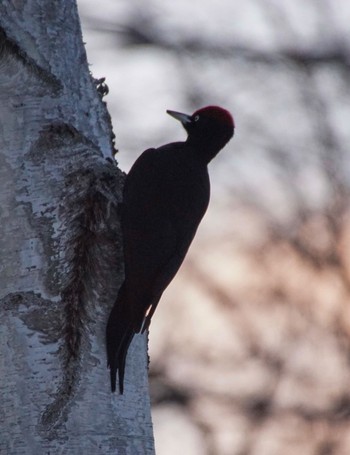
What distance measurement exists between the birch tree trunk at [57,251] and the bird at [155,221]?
1.6 inches

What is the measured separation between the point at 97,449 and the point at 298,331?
3.47m

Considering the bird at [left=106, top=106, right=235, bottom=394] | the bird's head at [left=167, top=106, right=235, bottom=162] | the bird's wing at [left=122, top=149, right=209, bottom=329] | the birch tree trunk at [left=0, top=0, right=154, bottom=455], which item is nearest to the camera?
the birch tree trunk at [left=0, top=0, right=154, bottom=455]

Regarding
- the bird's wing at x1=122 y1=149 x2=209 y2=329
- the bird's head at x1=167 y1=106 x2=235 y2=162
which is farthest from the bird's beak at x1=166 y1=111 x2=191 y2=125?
the bird's wing at x1=122 y1=149 x2=209 y2=329

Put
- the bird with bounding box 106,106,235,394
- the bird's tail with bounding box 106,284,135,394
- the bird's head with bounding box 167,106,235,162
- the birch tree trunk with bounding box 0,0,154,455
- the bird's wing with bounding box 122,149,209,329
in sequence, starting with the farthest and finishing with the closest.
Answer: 1. the bird's head with bounding box 167,106,235,162
2. the bird's wing with bounding box 122,149,209,329
3. the bird with bounding box 106,106,235,394
4. the bird's tail with bounding box 106,284,135,394
5. the birch tree trunk with bounding box 0,0,154,455

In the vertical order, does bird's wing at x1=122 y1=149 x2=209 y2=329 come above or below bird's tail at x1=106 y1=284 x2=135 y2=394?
above

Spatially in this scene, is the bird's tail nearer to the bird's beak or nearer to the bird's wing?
the bird's wing

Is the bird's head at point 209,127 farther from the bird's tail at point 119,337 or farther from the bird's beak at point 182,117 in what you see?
the bird's tail at point 119,337

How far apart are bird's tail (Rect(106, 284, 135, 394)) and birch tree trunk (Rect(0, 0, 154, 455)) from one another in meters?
0.02

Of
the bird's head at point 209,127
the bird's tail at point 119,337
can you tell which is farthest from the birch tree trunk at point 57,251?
the bird's head at point 209,127

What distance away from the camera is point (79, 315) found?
300 centimetres

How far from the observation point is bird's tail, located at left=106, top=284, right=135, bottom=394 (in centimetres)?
295

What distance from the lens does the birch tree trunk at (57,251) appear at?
2.83 meters

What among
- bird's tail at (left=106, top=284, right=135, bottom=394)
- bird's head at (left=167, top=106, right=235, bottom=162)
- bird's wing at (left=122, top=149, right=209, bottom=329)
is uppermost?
bird's head at (left=167, top=106, right=235, bottom=162)

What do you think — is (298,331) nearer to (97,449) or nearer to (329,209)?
(329,209)
